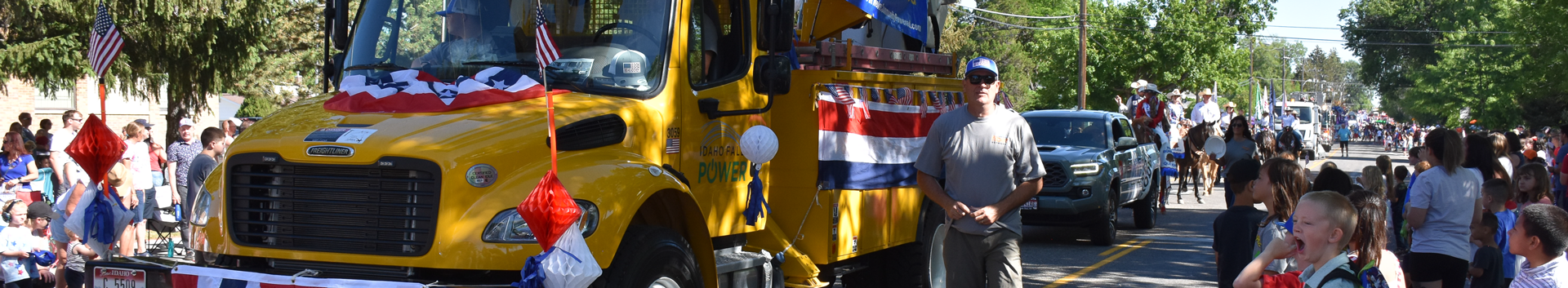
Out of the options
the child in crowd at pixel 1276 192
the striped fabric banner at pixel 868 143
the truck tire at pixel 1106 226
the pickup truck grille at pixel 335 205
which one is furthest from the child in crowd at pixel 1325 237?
the truck tire at pixel 1106 226

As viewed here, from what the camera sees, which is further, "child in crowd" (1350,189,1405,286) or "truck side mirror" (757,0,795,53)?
"truck side mirror" (757,0,795,53)

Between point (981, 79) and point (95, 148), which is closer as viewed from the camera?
point (981, 79)

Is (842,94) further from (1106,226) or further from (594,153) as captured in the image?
(1106,226)

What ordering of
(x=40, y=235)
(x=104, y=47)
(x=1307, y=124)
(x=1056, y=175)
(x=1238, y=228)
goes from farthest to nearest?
1. (x=1307, y=124)
2. (x=1056, y=175)
3. (x=40, y=235)
4. (x=104, y=47)
5. (x=1238, y=228)

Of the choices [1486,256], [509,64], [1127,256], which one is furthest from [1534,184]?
[509,64]

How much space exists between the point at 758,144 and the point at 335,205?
2008mm

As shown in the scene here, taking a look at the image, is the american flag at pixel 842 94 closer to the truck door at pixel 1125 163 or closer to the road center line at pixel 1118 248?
the road center line at pixel 1118 248

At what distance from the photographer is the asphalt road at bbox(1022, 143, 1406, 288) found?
10102mm

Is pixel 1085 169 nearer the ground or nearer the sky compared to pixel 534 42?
nearer the ground

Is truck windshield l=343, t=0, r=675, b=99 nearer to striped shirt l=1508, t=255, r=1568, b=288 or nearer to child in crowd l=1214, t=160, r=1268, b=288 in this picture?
child in crowd l=1214, t=160, r=1268, b=288

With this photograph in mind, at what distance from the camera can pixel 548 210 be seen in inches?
167

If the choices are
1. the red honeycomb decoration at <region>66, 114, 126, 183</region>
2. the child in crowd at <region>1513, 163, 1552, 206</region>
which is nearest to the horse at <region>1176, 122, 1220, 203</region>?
the child in crowd at <region>1513, 163, 1552, 206</region>

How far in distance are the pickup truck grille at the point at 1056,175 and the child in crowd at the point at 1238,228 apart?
21.9 ft

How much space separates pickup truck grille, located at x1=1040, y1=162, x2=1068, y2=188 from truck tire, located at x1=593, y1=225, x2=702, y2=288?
7630 millimetres
